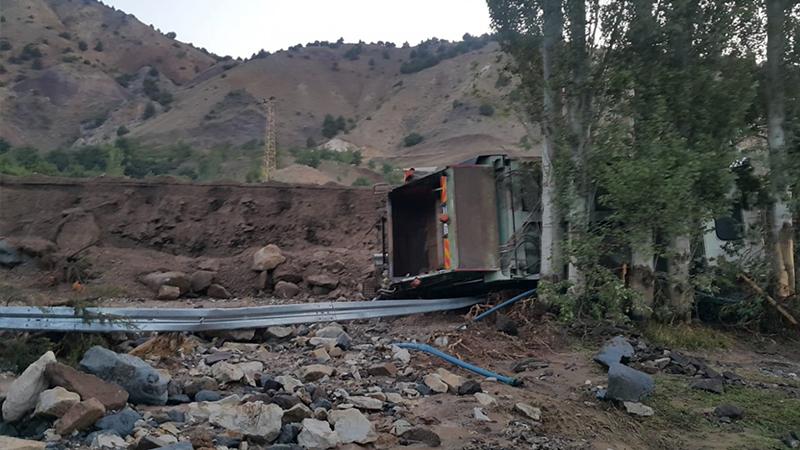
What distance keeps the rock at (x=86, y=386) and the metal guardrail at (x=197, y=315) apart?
150 cm

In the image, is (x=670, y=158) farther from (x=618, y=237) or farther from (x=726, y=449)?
(x=726, y=449)

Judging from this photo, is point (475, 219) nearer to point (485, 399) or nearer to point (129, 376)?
point (485, 399)

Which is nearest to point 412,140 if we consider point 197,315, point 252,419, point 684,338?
point 684,338

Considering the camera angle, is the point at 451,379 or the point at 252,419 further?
the point at 451,379

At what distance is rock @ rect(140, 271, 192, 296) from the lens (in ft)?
41.9

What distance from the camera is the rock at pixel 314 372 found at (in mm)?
6484

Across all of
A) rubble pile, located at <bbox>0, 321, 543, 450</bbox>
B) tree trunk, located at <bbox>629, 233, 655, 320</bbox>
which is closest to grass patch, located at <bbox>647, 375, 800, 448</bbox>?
rubble pile, located at <bbox>0, 321, 543, 450</bbox>

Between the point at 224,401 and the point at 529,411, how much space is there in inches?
101

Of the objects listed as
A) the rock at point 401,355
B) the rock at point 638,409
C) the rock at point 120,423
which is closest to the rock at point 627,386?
the rock at point 638,409

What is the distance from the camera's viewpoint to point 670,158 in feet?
28.7

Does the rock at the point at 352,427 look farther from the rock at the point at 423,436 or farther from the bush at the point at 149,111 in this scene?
the bush at the point at 149,111

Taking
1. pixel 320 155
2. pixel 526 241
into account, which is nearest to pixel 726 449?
pixel 526 241

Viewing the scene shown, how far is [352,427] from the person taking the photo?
4.84 m

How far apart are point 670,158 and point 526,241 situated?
8.18 ft
